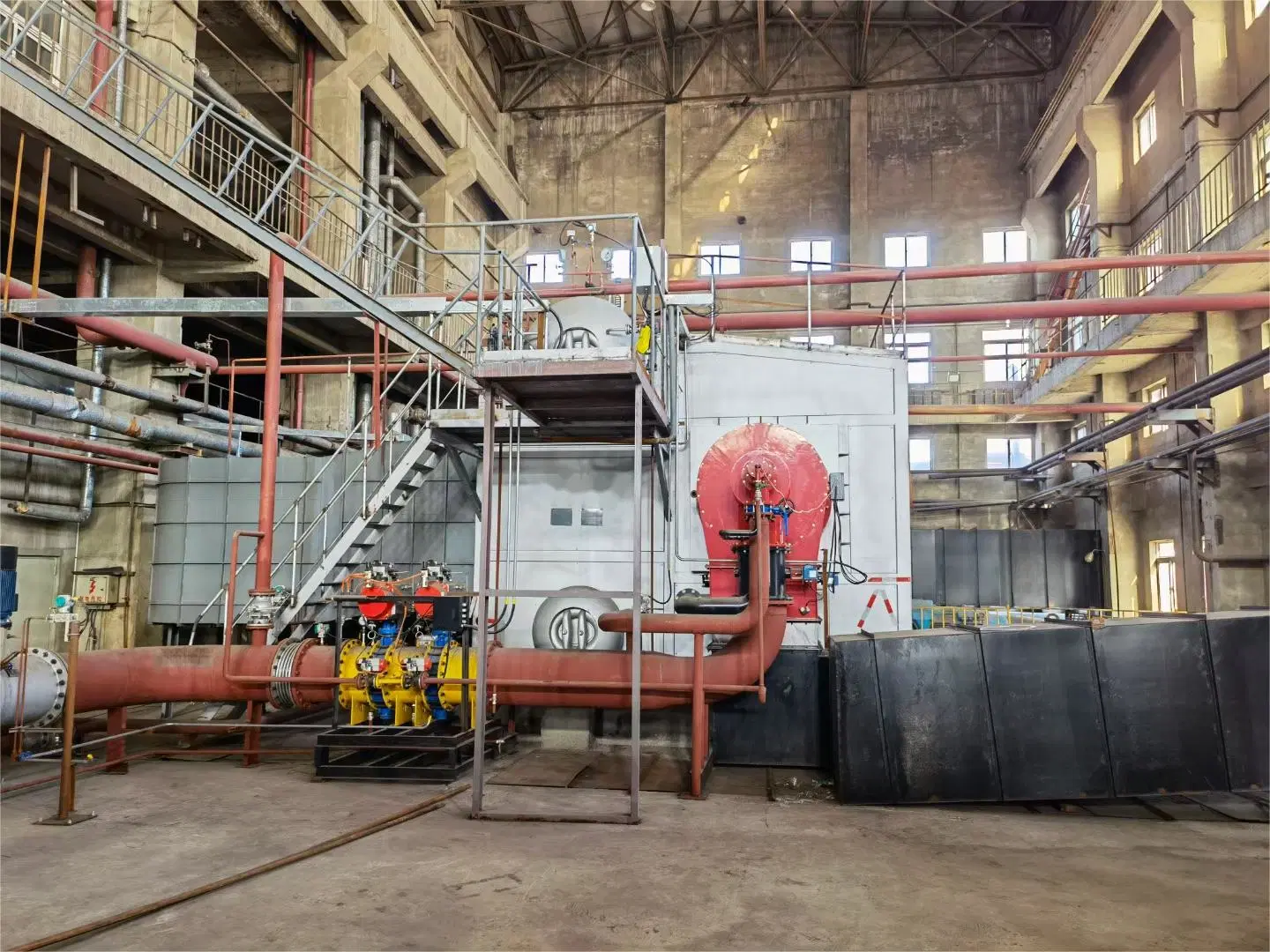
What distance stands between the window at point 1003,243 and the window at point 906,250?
1.67 m

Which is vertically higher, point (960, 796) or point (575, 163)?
point (575, 163)

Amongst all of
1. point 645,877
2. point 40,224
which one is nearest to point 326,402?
point 40,224

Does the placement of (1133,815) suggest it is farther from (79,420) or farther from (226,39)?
(226,39)

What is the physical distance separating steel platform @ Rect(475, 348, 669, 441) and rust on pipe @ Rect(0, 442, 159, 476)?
7.29 meters

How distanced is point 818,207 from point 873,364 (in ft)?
54.8

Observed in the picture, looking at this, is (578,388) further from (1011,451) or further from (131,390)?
(1011,451)

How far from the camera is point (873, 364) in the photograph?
920 centimetres

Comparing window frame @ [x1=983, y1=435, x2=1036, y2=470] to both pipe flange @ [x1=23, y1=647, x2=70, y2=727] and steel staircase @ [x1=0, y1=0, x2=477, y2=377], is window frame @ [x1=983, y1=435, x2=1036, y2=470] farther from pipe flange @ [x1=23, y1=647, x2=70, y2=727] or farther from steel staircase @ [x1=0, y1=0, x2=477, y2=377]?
pipe flange @ [x1=23, y1=647, x2=70, y2=727]

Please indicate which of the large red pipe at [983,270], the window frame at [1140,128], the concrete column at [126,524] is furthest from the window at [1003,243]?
the concrete column at [126,524]

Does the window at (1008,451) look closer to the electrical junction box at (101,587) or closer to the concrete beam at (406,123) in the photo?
the concrete beam at (406,123)

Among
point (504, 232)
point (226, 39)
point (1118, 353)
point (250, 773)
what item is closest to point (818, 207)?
point (504, 232)

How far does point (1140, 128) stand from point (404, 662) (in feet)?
64.2

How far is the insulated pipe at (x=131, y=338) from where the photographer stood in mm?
11391

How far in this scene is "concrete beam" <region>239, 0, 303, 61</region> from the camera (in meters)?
15.5
